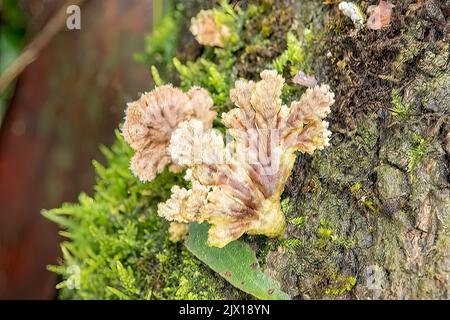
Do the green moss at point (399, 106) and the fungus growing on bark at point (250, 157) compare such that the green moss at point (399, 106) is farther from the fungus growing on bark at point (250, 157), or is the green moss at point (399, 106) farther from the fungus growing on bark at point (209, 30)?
the fungus growing on bark at point (209, 30)

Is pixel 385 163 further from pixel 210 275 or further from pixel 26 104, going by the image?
pixel 26 104

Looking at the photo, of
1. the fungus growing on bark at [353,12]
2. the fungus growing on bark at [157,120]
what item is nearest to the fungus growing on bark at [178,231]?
the fungus growing on bark at [157,120]

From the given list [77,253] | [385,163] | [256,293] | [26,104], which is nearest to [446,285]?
[385,163]

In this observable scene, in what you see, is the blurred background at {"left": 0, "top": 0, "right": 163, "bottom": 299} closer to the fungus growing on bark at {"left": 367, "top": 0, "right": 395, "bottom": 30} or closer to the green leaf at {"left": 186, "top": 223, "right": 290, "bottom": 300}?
the green leaf at {"left": 186, "top": 223, "right": 290, "bottom": 300}

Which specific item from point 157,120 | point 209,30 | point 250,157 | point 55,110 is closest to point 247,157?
point 250,157

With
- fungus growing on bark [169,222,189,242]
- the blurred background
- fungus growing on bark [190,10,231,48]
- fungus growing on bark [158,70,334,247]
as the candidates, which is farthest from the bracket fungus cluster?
the blurred background

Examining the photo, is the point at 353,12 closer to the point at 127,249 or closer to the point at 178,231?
the point at 178,231
